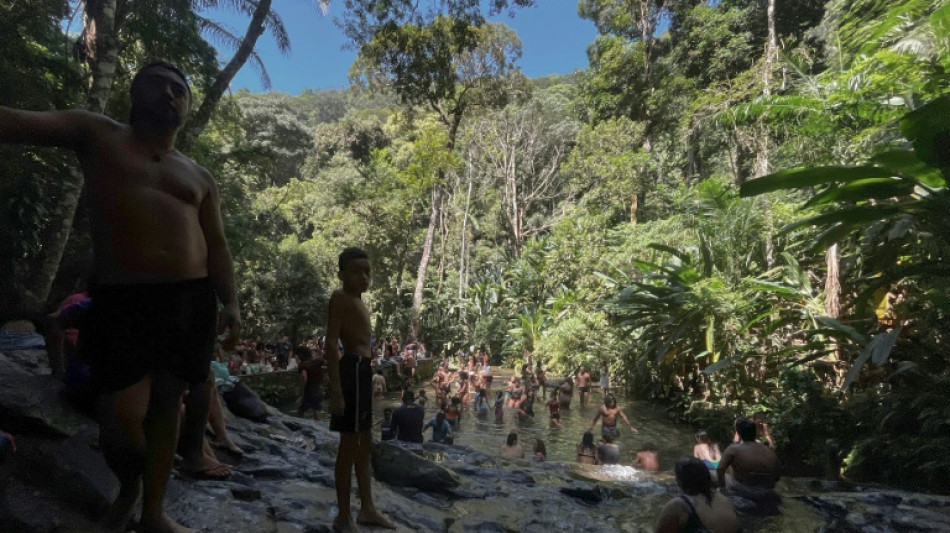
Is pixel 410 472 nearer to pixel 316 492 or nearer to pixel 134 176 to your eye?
pixel 316 492

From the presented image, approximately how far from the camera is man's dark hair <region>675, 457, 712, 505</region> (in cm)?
325

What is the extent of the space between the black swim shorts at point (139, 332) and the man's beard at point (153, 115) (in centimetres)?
59

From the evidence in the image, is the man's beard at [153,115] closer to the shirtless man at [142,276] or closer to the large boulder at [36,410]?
the shirtless man at [142,276]

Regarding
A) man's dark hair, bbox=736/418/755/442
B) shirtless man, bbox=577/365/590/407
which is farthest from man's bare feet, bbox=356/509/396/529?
shirtless man, bbox=577/365/590/407

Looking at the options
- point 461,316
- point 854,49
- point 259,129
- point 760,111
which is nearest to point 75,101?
point 760,111

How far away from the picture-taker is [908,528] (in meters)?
4.68

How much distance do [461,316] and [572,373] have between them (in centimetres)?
996

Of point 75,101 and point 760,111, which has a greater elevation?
point 760,111

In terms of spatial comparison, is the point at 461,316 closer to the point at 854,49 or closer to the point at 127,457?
the point at 854,49

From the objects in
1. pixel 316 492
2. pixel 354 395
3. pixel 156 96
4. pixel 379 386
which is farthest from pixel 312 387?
pixel 156 96

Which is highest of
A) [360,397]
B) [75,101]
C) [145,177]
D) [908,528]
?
[75,101]

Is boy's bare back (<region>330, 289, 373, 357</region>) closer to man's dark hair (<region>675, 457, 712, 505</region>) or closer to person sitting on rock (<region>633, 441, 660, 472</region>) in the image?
man's dark hair (<region>675, 457, 712, 505</region>)

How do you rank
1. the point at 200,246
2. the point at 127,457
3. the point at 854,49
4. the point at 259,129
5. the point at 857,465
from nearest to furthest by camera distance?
Result: the point at 127,457 < the point at 200,246 < the point at 857,465 < the point at 854,49 < the point at 259,129

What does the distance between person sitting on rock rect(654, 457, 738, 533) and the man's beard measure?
3131 millimetres
